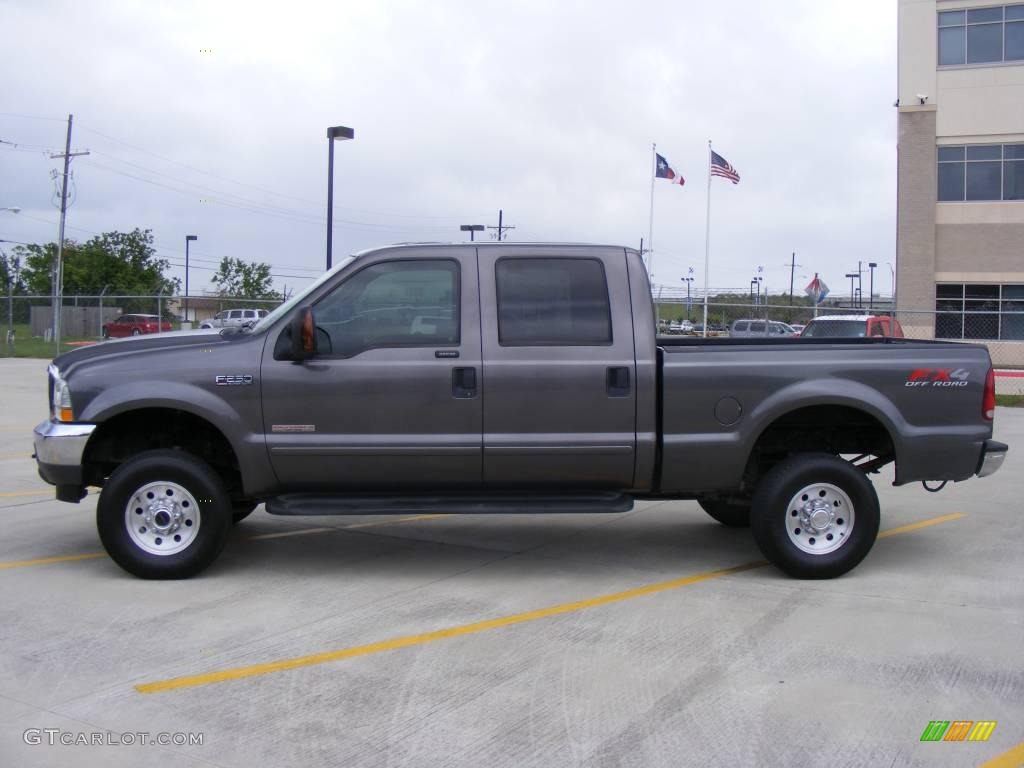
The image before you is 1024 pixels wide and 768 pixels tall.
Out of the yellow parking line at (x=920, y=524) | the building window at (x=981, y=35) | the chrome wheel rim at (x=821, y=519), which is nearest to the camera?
the chrome wheel rim at (x=821, y=519)

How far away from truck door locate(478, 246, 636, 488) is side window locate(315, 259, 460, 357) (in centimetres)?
25

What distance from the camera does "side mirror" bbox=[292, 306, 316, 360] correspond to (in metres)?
6.35

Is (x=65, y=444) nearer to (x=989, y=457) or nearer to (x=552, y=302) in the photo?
(x=552, y=302)

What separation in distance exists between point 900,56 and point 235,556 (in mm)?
31797

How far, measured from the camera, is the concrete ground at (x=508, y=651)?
13.9 ft

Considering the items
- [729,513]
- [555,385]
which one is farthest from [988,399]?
[555,385]

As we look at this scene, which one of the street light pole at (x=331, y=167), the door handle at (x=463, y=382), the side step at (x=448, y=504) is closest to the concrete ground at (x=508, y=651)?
the side step at (x=448, y=504)

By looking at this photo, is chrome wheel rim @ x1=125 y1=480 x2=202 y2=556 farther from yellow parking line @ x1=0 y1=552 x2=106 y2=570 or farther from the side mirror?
the side mirror

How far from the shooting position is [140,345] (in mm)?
6738

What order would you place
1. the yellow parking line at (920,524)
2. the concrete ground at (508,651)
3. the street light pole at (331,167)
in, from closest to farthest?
the concrete ground at (508,651) → the yellow parking line at (920,524) → the street light pole at (331,167)

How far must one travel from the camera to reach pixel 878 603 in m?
6.26

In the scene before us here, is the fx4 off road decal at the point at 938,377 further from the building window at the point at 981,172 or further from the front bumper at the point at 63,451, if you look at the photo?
the building window at the point at 981,172

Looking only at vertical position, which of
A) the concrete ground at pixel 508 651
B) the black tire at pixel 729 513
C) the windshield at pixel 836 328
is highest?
the windshield at pixel 836 328

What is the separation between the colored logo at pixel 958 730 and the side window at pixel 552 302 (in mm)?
3049
